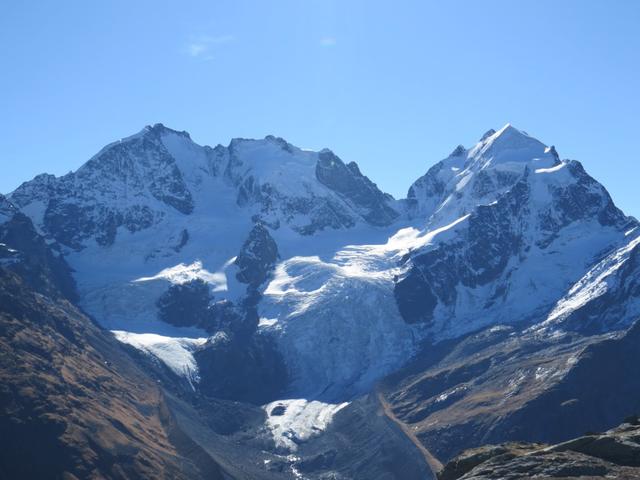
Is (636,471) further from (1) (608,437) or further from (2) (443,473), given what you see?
(2) (443,473)

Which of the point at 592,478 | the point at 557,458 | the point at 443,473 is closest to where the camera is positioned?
the point at 592,478

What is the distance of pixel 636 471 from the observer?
54875 mm

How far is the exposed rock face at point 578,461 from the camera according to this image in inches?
2190

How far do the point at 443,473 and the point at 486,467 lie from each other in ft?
32.3

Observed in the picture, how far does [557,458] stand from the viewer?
57750 millimetres

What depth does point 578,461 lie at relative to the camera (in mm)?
56750

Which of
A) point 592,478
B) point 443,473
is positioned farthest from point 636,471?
point 443,473

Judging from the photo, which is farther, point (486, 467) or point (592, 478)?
point (486, 467)

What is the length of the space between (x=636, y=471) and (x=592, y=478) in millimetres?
2584

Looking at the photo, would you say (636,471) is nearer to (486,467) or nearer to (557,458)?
(557,458)

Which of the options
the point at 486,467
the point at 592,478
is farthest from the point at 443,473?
the point at 592,478

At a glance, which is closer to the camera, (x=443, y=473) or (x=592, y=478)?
(x=592, y=478)

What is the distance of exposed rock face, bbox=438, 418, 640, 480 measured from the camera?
55.6m

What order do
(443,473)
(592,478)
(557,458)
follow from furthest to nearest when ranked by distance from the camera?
(443,473) < (557,458) < (592,478)
